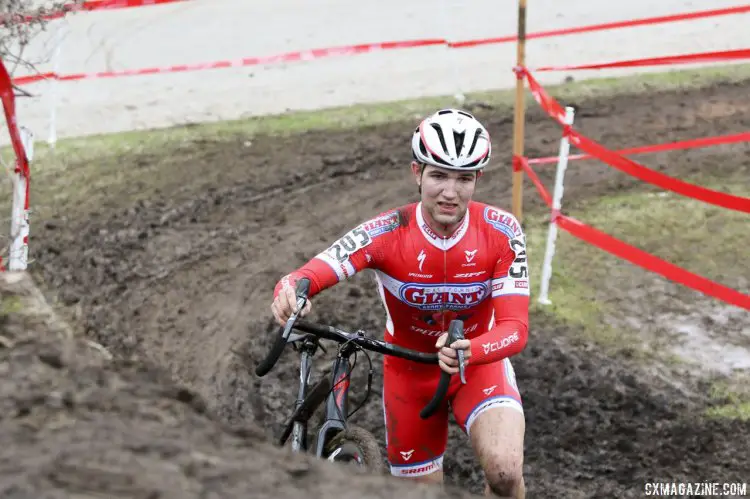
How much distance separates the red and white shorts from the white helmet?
3.74 feet

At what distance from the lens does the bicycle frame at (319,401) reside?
14.7 feet

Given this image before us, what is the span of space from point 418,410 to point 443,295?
67cm

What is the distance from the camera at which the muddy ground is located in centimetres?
608

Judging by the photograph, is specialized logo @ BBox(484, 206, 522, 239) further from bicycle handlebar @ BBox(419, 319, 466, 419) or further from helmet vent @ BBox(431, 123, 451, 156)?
bicycle handlebar @ BBox(419, 319, 466, 419)

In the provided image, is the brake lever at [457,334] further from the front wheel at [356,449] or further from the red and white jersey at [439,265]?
the red and white jersey at [439,265]

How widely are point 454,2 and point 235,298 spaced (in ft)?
30.7

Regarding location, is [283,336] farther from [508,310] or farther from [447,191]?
[508,310]

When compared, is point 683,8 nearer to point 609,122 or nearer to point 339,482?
point 609,122

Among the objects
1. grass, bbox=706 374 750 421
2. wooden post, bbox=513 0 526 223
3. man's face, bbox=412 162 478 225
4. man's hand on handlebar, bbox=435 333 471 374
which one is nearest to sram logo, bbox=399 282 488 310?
man's face, bbox=412 162 478 225

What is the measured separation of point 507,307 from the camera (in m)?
4.91

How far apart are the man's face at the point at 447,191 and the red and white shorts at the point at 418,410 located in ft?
2.82

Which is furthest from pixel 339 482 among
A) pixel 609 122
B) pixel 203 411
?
pixel 609 122

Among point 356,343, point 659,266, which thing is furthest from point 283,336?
point 659,266

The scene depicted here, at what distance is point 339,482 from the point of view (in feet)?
9.20
